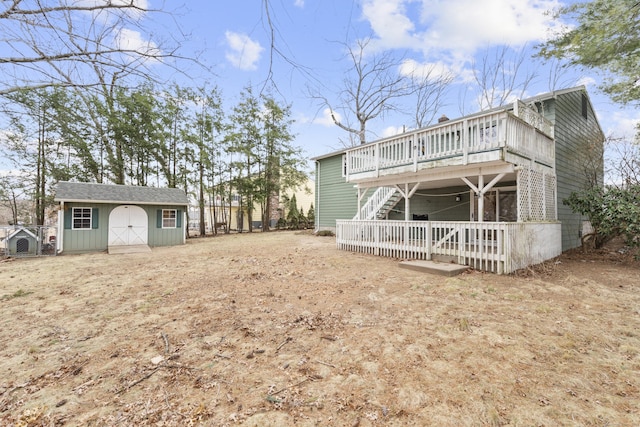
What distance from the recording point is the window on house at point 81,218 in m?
11.4

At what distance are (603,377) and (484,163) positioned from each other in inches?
214

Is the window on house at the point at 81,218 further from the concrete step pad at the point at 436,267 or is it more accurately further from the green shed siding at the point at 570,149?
the green shed siding at the point at 570,149

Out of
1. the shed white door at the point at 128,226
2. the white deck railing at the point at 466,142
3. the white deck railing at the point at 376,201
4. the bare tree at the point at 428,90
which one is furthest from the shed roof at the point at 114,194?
the bare tree at the point at 428,90

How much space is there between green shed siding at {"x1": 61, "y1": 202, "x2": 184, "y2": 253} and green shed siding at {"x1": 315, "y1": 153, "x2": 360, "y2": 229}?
8.65 meters

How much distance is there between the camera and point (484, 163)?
6770 mm

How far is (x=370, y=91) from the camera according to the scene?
18.8 meters

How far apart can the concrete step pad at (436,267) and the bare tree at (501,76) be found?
52.9 feet

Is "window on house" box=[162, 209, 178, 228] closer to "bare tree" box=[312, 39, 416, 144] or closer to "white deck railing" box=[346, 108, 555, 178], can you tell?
"white deck railing" box=[346, 108, 555, 178]

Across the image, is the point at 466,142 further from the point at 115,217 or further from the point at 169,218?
the point at 115,217

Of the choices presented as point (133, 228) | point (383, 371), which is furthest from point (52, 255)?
point (383, 371)

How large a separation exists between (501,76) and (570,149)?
1078cm

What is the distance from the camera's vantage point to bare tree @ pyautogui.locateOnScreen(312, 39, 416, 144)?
1712 cm

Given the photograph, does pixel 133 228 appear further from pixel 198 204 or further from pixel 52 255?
pixel 198 204

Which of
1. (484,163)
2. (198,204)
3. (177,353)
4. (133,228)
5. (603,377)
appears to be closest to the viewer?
(603,377)
